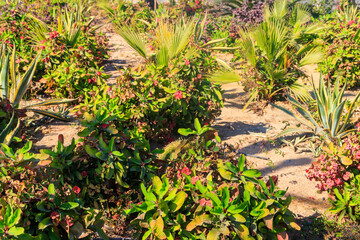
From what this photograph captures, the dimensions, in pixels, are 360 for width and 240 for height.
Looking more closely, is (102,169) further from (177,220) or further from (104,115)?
(177,220)

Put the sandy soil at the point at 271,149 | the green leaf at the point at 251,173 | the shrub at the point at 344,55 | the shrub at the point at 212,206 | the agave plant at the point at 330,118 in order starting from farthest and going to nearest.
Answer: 1. the shrub at the point at 344,55
2. the agave plant at the point at 330,118
3. the sandy soil at the point at 271,149
4. the green leaf at the point at 251,173
5. the shrub at the point at 212,206

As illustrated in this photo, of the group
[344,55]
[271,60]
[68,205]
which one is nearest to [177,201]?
[68,205]

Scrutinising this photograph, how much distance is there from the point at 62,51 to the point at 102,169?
2.67 metres

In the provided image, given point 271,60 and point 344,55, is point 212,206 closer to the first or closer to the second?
point 271,60

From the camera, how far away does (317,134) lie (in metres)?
3.97

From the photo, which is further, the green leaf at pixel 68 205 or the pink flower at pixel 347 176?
the pink flower at pixel 347 176

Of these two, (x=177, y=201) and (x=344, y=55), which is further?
(x=344, y=55)

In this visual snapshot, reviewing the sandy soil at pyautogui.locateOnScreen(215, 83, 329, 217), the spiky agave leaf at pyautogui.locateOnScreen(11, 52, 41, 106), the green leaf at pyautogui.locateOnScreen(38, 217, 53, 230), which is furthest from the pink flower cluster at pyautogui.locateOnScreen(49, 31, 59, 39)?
the green leaf at pyautogui.locateOnScreen(38, 217, 53, 230)

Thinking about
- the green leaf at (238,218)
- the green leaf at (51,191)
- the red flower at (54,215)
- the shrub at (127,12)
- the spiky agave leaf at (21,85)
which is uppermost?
the shrub at (127,12)

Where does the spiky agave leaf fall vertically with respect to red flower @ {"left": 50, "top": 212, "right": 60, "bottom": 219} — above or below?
above

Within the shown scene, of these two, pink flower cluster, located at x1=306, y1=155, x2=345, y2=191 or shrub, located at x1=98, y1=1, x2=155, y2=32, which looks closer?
pink flower cluster, located at x1=306, y1=155, x2=345, y2=191

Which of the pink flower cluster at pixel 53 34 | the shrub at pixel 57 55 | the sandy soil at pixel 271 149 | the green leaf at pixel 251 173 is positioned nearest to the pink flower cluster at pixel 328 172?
the sandy soil at pixel 271 149

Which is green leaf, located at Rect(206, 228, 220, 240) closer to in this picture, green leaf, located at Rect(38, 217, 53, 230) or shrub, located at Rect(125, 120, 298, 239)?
shrub, located at Rect(125, 120, 298, 239)

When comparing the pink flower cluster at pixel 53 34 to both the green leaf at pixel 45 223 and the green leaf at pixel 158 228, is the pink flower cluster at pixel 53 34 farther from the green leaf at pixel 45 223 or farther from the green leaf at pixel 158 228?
the green leaf at pixel 158 228
